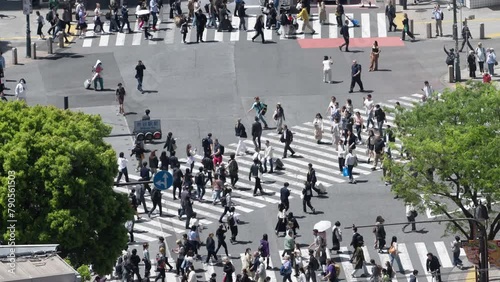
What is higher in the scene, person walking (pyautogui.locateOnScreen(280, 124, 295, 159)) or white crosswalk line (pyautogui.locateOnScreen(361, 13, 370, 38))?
white crosswalk line (pyautogui.locateOnScreen(361, 13, 370, 38))

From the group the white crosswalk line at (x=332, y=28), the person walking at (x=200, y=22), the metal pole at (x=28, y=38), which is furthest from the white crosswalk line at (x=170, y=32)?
the white crosswalk line at (x=332, y=28)

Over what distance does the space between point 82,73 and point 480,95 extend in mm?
28404

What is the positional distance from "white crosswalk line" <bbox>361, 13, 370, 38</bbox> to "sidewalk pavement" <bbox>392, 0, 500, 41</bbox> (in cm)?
158

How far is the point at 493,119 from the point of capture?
60812mm

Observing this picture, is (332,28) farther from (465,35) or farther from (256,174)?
(256,174)

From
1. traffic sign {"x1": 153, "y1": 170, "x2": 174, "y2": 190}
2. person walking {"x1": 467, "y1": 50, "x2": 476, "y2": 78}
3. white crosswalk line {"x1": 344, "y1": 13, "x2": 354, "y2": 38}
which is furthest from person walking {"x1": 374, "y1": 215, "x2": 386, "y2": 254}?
white crosswalk line {"x1": 344, "y1": 13, "x2": 354, "y2": 38}

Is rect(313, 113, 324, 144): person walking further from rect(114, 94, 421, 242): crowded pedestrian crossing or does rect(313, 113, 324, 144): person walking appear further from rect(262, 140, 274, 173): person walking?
rect(262, 140, 274, 173): person walking

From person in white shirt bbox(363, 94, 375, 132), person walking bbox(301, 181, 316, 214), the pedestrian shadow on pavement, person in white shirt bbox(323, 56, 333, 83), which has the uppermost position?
the pedestrian shadow on pavement

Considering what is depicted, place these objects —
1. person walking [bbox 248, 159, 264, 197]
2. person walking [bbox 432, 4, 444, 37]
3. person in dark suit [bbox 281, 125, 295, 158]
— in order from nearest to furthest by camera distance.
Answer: person walking [bbox 248, 159, 264, 197] → person in dark suit [bbox 281, 125, 295, 158] → person walking [bbox 432, 4, 444, 37]

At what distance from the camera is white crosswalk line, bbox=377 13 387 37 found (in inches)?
3531

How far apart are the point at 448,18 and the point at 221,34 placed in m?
12.7

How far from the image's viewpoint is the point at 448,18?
92438mm

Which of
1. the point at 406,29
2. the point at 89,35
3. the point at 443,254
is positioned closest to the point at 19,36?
the point at 89,35

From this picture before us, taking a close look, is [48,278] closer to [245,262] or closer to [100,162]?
[100,162]
